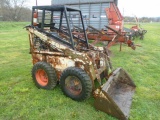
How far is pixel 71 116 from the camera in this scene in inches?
129

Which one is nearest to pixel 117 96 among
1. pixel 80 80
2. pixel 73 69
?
pixel 80 80

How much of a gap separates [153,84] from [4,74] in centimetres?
433

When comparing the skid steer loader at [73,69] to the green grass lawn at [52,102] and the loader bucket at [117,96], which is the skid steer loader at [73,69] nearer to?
the loader bucket at [117,96]

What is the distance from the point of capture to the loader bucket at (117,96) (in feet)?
10.4


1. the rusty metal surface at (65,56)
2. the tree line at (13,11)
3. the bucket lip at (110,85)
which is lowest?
the bucket lip at (110,85)

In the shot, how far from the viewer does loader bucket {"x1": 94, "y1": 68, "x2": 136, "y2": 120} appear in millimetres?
3184

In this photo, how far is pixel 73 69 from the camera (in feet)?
11.8

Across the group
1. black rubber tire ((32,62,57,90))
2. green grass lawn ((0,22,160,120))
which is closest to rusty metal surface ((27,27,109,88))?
black rubber tire ((32,62,57,90))

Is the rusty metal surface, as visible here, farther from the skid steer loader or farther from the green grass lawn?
the green grass lawn

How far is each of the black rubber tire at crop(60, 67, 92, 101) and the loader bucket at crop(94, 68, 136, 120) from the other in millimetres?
266

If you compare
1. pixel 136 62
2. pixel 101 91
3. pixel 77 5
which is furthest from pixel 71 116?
pixel 77 5

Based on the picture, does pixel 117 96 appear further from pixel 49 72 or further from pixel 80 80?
pixel 49 72

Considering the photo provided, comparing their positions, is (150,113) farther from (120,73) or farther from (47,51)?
(47,51)

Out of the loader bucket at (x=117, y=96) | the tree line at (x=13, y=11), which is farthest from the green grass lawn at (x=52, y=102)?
the tree line at (x=13, y=11)
